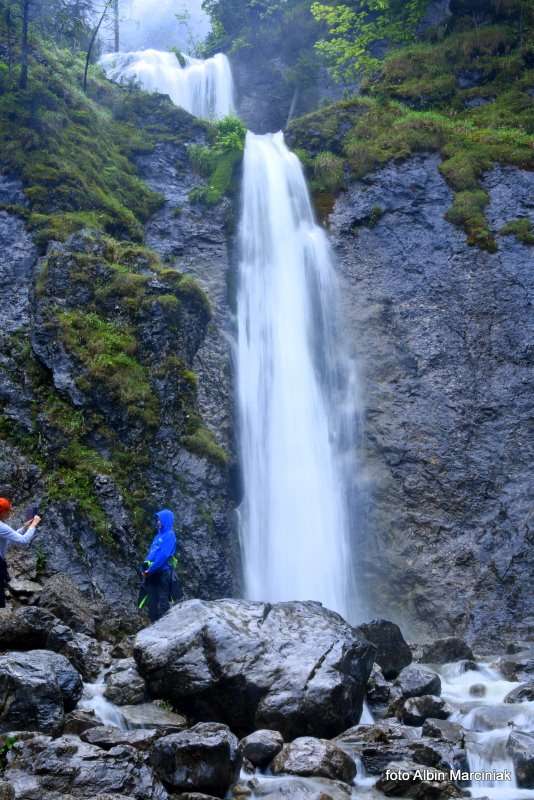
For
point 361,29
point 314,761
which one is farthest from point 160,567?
point 361,29

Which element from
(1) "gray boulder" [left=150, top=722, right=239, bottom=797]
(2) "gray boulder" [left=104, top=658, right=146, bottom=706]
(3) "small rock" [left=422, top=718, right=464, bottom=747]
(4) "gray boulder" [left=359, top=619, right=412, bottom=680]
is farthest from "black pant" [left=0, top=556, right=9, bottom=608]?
(4) "gray boulder" [left=359, top=619, right=412, bottom=680]

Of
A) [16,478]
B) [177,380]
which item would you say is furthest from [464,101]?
[16,478]

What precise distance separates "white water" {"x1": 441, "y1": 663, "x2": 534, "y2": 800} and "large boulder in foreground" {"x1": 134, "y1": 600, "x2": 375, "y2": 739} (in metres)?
1.38

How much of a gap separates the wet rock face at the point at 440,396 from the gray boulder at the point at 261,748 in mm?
7934

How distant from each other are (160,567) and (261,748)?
12.4ft

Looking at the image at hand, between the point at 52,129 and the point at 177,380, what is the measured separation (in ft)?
28.8

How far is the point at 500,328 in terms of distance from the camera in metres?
17.1

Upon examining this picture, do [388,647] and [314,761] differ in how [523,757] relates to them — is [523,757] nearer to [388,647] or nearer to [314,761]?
[314,761]

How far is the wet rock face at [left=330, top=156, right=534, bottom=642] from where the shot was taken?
47.0ft

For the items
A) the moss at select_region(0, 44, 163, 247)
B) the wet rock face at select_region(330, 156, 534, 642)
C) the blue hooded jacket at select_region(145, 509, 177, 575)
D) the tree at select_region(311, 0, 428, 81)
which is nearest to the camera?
the blue hooded jacket at select_region(145, 509, 177, 575)

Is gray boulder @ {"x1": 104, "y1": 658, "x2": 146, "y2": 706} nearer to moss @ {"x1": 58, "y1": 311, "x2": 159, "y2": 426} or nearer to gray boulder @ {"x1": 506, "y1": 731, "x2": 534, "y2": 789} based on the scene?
gray boulder @ {"x1": 506, "y1": 731, "x2": 534, "y2": 789}

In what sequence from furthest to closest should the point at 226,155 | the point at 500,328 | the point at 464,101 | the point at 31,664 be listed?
1. the point at 464,101
2. the point at 226,155
3. the point at 500,328
4. the point at 31,664

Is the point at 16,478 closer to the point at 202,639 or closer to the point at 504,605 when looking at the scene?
the point at 202,639

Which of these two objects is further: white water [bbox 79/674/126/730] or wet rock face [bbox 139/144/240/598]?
wet rock face [bbox 139/144/240/598]
